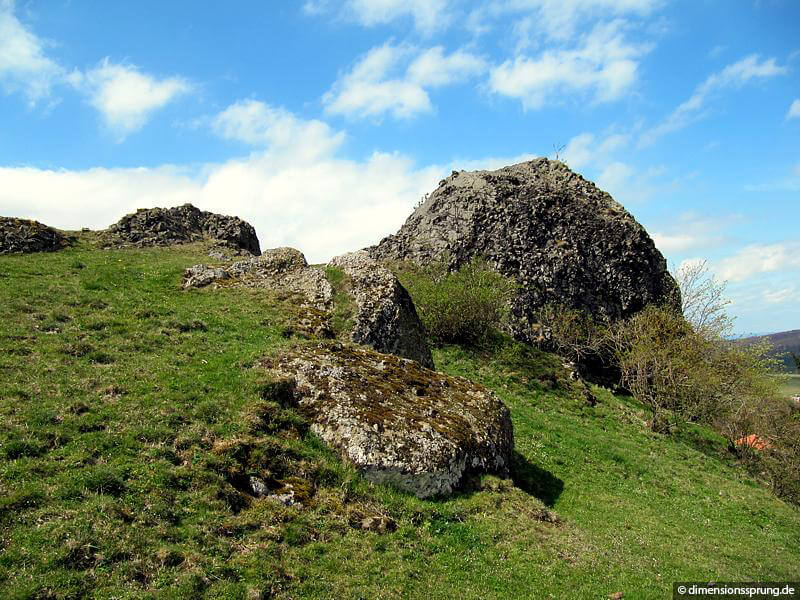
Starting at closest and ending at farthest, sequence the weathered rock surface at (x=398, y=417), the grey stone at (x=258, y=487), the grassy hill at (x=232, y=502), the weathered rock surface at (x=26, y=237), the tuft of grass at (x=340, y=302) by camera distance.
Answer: the grassy hill at (x=232, y=502)
the grey stone at (x=258, y=487)
the weathered rock surface at (x=398, y=417)
the tuft of grass at (x=340, y=302)
the weathered rock surface at (x=26, y=237)

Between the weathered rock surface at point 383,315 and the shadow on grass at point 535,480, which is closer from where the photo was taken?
the shadow on grass at point 535,480

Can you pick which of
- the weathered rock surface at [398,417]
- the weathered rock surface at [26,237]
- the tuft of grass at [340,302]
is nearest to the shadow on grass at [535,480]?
the weathered rock surface at [398,417]

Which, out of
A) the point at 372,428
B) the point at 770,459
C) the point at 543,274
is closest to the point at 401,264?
the point at 543,274

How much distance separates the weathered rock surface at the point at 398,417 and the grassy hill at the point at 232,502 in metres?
0.79

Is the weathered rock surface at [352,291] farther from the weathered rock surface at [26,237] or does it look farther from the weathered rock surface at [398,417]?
the weathered rock surface at [26,237]

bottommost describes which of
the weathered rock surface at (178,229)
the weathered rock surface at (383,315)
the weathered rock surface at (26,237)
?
the weathered rock surface at (383,315)

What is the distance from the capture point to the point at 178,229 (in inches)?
2096

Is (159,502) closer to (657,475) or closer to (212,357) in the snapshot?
(212,357)

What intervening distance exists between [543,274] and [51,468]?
59710 millimetres

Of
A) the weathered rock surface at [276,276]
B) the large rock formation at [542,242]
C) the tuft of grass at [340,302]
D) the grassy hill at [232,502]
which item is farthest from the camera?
the large rock formation at [542,242]

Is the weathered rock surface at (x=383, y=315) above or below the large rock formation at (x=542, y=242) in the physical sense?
below

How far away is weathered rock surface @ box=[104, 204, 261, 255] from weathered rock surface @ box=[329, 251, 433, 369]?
2681 centimetres

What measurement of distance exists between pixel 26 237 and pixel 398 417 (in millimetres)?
36362

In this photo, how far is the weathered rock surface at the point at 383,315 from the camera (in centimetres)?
2911
